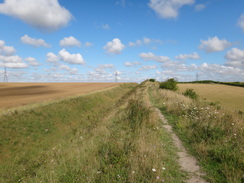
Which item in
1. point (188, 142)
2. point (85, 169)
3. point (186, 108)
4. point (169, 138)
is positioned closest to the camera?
point (85, 169)

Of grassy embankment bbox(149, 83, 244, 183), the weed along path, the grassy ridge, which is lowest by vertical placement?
the grassy ridge

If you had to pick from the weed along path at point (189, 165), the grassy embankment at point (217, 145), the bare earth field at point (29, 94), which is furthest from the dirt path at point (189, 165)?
the bare earth field at point (29, 94)

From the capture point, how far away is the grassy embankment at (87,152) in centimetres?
463

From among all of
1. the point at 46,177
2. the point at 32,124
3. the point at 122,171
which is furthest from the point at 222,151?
the point at 32,124

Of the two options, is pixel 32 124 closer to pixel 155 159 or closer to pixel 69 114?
pixel 69 114

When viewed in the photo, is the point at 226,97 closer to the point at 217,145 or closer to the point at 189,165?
the point at 217,145

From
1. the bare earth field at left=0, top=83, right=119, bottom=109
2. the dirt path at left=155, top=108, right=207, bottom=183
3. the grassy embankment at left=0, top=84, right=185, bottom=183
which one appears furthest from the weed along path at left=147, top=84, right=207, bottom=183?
the bare earth field at left=0, top=83, right=119, bottom=109

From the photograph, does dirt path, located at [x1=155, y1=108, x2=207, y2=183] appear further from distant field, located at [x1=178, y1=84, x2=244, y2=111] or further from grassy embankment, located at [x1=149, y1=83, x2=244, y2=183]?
distant field, located at [x1=178, y1=84, x2=244, y2=111]

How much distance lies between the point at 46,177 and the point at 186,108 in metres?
10.5

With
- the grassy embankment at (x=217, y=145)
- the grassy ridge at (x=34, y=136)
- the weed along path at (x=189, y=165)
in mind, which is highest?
the grassy embankment at (x=217, y=145)

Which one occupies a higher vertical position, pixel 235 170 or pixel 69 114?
pixel 235 170

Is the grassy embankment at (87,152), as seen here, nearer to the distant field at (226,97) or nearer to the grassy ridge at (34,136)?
the grassy ridge at (34,136)

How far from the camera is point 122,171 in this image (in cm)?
464

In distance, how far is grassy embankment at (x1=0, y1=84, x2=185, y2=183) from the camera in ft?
15.2
